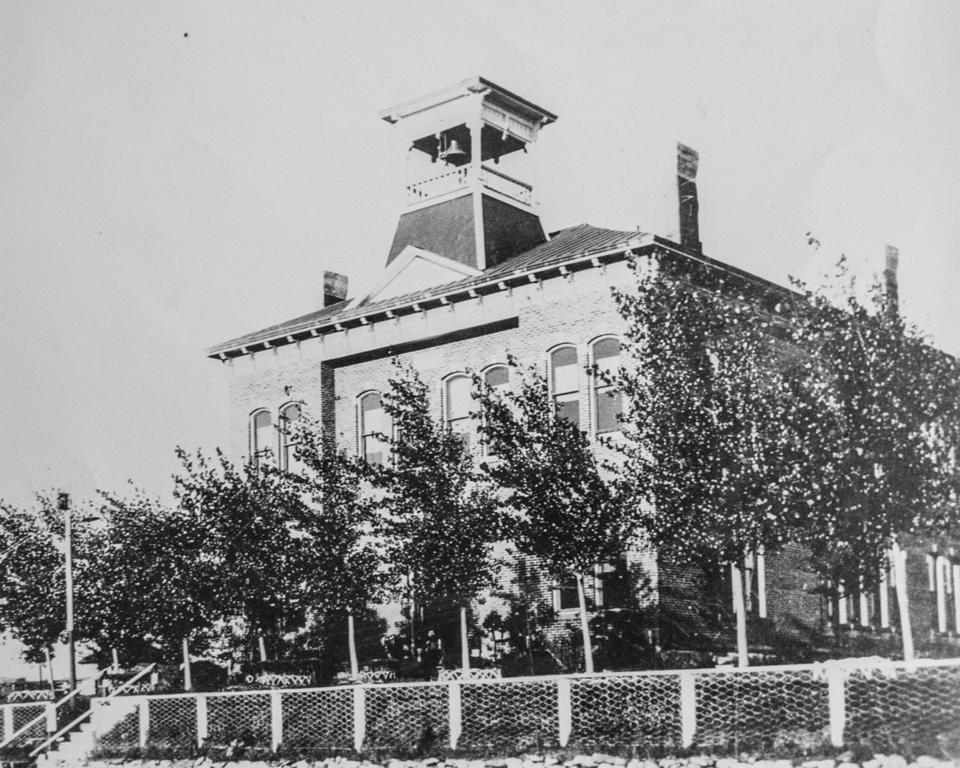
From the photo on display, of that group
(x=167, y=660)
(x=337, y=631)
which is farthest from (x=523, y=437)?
(x=167, y=660)

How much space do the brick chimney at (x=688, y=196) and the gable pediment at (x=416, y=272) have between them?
453cm

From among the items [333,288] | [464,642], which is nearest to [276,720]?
[464,642]

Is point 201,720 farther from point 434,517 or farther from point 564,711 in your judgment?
point 564,711

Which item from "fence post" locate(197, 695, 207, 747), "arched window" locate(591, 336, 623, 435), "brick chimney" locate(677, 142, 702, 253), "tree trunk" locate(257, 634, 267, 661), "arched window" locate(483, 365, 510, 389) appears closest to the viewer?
"fence post" locate(197, 695, 207, 747)

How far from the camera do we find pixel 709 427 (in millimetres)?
19781

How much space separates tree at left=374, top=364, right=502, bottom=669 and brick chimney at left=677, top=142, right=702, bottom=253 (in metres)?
6.81

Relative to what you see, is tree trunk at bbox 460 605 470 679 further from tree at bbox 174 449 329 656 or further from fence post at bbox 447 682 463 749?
fence post at bbox 447 682 463 749

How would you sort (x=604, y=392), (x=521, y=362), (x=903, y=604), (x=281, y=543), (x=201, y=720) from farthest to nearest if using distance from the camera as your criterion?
(x=521, y=362), (x=604, y=392), (x=281, y=543), (x=201, y=720), (x=903, y=604)

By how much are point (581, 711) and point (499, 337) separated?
13.0m

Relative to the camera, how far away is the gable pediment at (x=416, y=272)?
29.9m

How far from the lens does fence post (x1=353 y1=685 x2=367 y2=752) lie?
1900 centimetres

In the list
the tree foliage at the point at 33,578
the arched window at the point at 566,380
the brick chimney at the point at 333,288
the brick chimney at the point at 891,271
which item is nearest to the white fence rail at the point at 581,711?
the tree foliage at the point at 33,578

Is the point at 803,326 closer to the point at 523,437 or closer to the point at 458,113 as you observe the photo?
the point at 523,437

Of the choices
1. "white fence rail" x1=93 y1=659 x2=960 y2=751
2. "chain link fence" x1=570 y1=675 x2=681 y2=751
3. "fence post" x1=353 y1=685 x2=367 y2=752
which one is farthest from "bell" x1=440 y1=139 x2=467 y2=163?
"chain link fence" x1=570 y1=675 x2=681 y2=751
